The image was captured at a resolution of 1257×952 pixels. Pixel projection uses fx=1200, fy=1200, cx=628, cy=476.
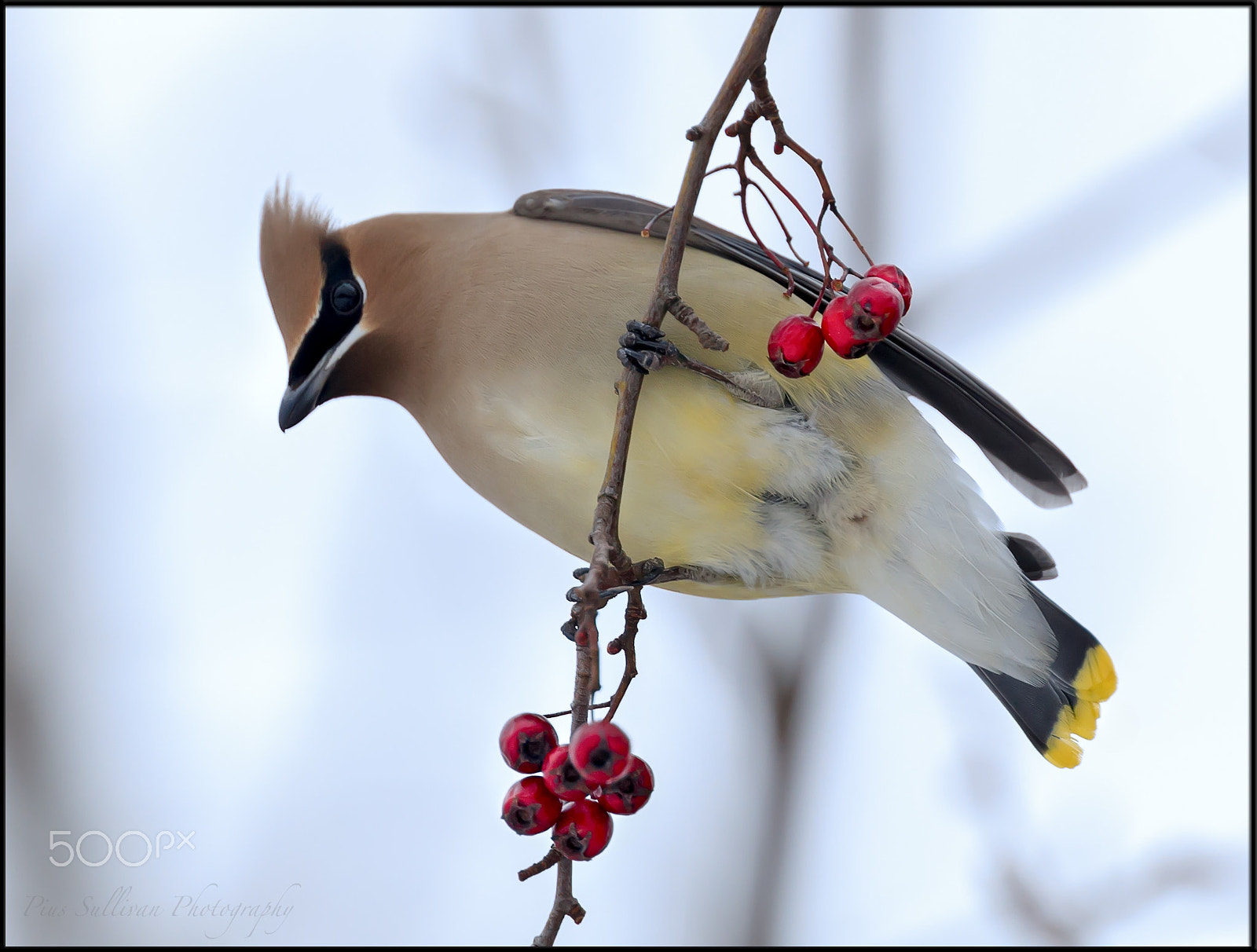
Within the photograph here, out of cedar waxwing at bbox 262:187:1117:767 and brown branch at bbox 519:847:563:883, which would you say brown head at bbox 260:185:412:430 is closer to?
cedar waxwing at bbox 262:187:1117:767

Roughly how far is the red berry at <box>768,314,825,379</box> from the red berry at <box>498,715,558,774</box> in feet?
2.61

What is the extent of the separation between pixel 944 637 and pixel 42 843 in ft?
10.4

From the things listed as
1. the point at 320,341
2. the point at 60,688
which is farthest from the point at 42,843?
the point at 320,341

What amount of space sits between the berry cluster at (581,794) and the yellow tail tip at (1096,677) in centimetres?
167

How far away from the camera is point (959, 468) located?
3.02 m

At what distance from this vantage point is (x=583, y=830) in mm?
1890

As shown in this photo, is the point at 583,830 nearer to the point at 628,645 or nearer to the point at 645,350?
the point at 628,645

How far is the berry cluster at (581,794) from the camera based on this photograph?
69.7 inches

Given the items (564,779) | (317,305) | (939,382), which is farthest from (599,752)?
(317,305)

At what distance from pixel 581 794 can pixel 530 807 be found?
96 mm

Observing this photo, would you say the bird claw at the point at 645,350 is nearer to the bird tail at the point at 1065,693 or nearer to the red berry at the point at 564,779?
the red berry at the point at 564,779

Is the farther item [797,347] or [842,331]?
[797,347]

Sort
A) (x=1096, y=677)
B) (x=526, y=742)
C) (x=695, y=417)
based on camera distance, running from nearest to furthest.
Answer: (x=526, y=742), (x=695, y=417), (x=1096, y=677)

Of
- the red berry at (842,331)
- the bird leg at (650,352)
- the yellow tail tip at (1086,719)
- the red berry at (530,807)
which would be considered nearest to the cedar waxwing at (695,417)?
the yellow tail tip at (1086,719)
